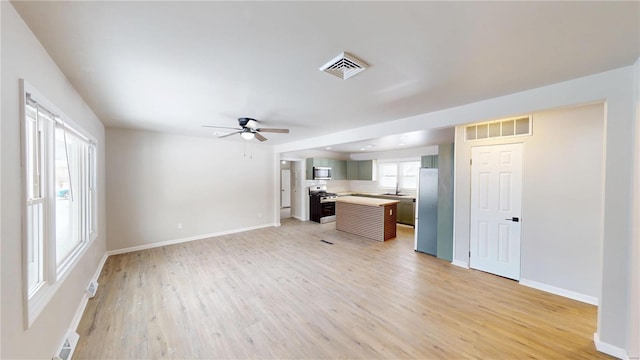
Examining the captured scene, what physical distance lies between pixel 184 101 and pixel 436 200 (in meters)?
4.42

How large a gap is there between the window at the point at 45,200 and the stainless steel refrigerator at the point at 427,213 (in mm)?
4894

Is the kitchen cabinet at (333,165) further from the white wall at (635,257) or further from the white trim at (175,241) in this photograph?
the white wall at (635,257)

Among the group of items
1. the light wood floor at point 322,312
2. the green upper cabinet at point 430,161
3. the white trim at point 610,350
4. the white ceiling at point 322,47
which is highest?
the white ceiling at point 322,47

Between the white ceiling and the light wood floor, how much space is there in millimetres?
2436

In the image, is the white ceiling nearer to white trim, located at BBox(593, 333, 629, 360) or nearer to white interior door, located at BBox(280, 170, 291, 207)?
white trim, located at BBox(593, 333, 629, 360)

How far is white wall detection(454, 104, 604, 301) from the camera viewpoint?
2.64 m

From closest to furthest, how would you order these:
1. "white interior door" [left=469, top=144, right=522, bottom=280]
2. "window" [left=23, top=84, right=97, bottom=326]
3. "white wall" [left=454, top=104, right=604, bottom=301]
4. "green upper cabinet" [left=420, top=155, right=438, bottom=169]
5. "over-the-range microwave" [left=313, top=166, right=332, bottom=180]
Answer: "window" [left=23, top=84, right=97, bottom=326] → "white wall" [left=454, top=104, right=604, bottom=301] → "white interior door" [left=469, top=144, right=522, bottom=280] → "green upper cabinet" [left=420, top=155, right=438, bottom=169] → "over-the-range microwave" [left=313, top=166, right=332, bottom=180]

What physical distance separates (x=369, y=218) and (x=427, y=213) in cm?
140

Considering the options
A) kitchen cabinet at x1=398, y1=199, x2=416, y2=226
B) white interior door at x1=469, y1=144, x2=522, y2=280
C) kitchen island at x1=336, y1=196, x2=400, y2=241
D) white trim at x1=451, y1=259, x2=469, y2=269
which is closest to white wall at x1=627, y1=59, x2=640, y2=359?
white interior door at x1=469, y1=144, x2=522, y2=280

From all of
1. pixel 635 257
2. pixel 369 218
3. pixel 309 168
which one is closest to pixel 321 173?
pixel 309 168

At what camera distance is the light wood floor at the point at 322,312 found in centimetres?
196

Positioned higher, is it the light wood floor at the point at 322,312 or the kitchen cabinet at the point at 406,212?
the kitchen cabinet at the point at 406,212

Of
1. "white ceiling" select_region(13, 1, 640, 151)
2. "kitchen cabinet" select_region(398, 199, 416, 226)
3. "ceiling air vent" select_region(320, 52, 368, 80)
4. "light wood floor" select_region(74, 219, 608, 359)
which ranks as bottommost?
"light wood floor" select_region(74, 219, 608, 359)

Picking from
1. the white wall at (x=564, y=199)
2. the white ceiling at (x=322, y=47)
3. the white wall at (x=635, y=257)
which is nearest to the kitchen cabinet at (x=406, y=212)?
the white wall at (x=564, y=199)
